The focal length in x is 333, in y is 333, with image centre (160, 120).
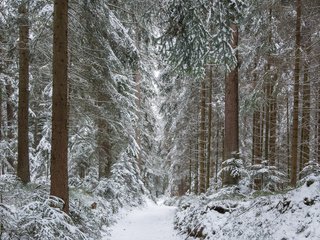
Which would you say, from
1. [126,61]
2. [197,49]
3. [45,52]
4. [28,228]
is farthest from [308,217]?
[45,52]

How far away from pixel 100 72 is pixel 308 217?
8632mm

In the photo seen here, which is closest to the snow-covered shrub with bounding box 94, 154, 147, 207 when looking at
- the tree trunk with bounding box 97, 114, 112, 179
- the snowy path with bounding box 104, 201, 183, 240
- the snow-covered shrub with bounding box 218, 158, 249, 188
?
the tree trunk with bounding box 97, 114, 112, 179

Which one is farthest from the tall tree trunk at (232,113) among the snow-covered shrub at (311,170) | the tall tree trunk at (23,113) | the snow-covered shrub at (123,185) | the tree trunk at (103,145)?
the snow-covered shrub at (123,185)

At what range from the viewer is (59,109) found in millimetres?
7148

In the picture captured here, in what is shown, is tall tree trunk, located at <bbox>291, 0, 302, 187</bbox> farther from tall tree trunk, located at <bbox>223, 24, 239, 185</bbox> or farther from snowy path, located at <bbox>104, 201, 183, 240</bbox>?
snowy path, located at <bbox>104, 201, 183, 240</bbox>

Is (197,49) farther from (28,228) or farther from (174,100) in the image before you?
(174,100)

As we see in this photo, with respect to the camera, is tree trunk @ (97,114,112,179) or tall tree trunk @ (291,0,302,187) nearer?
tall tree trunk @ (291,0,302,187)

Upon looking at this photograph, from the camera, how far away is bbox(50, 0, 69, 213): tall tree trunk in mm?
7125

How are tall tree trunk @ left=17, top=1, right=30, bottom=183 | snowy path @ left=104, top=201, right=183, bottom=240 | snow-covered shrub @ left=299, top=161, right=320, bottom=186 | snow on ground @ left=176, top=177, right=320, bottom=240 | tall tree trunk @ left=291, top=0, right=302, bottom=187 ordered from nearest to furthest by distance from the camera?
1. snow on ground @ left=176, top=177, right=320, bottom=240
2. snow-covered shrub @ left=299, top=161, right=320, bottom=186
3. tall tree trunk @ left=291, top=0, right=302, bottom=187
4. tall tree trunk @ left=17, top=1, right=30, bottom=183
5. snowy path @ left=104, top=201, right=183, bottom=240

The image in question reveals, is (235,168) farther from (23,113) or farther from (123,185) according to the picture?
(123,185)

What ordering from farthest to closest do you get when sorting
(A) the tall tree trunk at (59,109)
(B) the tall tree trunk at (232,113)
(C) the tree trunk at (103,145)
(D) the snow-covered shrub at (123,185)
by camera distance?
(D) the snow-covered shrub at (123,185)
(C) the tree trunk at (103,145)
(B) the tall tree trunk at (232,113)
(A) the tall tree trunk at (59,109)

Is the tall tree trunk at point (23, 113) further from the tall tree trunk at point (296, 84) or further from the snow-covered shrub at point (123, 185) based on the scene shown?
the tall tree trunk at point (296, 84)

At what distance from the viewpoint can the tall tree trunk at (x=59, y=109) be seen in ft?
23.4

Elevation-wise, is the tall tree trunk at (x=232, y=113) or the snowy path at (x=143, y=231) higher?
the tall tree trunk at (x=232, y=113)
